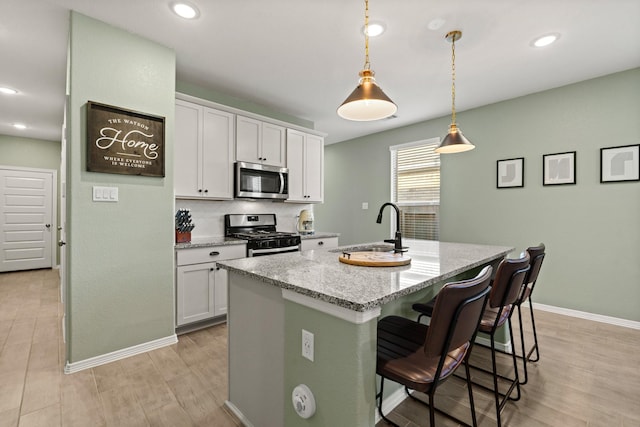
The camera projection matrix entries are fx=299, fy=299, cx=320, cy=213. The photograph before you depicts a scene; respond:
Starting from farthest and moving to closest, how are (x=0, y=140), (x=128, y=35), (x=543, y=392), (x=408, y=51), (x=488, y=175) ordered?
(x=0, y=140), (x=488, y=175), (x=408, y=51), (x=128, y=35), (x=543, y=392)

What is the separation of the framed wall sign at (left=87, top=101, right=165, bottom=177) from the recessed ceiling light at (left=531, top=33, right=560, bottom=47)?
Answer: 3194 mm

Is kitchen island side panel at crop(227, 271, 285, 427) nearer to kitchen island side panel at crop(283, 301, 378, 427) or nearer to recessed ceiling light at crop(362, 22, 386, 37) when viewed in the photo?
kitchen island side panel at crop(283, 301, 378, 427)

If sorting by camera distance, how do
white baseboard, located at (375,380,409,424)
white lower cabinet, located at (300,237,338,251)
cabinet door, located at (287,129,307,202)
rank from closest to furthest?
Answer: 1. white baseboard, located at (375,380,409,424)
2. white lower cabinet, located at (300,237,338,251)
3. cabinet door, located at (287,129,307,202)

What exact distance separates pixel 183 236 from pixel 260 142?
146 centimetres

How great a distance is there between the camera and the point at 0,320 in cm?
309

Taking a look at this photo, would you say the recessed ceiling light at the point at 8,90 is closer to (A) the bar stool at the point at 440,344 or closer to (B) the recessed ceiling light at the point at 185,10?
(B) the recessed ceiling light at the point at 185,10

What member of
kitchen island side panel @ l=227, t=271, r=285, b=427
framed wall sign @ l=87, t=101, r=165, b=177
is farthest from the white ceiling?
kitchen island side panel @ l=227, t=271, r=285, b=427

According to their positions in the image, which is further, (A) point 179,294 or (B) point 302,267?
(A) point 179,294

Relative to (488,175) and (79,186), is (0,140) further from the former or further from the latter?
(488,175)

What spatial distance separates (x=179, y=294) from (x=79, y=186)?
1198 millimetres

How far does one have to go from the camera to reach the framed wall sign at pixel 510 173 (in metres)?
3.65

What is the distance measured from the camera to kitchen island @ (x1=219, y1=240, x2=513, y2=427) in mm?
1053

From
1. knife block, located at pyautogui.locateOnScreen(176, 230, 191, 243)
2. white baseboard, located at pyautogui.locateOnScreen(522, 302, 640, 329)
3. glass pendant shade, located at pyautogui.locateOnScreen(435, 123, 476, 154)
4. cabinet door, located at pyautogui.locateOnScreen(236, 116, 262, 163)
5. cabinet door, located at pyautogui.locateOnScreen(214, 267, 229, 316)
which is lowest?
white baseboard, located at pyautogui.locateOnScreen(522, 302, 640, 329)

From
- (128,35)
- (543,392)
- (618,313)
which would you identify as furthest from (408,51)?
(618,313)
